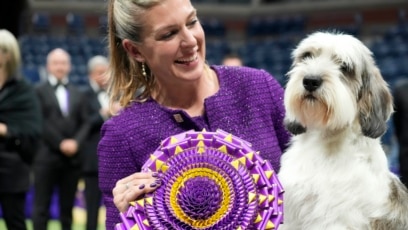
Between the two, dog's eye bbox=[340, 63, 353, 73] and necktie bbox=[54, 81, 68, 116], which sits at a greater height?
dog's eye bbox=[340, 63, 353, 73]

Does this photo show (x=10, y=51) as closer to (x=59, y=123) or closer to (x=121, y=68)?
(x=59, y=123)

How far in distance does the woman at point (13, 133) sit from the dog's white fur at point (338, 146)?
3307mm

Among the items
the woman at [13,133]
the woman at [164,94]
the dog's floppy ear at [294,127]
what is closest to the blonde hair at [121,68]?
the woman at [164,94]

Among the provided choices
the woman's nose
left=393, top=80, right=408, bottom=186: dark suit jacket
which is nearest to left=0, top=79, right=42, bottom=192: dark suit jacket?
left=393, top=80, right=408, bottom=186: dark suit jacket

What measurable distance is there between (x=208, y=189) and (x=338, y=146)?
1.70 feet

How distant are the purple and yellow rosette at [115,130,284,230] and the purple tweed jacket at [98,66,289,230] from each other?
0.55ft

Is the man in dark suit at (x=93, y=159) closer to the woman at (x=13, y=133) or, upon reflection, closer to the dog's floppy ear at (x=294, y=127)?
the woman at (x=13, y=133)

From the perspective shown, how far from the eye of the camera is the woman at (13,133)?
574cm

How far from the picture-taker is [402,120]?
20.0 ft

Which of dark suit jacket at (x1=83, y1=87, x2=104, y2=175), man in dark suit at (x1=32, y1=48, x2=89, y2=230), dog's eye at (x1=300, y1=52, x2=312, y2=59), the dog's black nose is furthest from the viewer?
dark suit jacket at (x1=83, y1=87, x2=104, y2=175)

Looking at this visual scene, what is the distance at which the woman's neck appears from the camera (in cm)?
286

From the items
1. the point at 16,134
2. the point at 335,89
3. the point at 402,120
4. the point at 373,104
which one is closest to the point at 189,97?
the point at 335,89

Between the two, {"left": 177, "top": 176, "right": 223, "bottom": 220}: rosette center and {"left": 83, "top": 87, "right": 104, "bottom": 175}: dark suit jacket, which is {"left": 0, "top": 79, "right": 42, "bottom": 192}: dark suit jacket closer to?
{"left": 83, "top": 87, "right": 104, "bottom": 175}: dark suit jacket

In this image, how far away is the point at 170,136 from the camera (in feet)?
9.09
